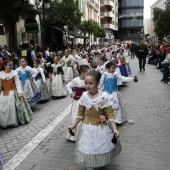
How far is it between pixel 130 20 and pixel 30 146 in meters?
87.6

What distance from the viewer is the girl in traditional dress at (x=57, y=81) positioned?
1009 cm

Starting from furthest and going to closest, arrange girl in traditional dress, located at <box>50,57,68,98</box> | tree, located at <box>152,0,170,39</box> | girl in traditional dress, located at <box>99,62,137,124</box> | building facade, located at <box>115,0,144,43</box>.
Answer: building facade, located at <box>115,0,144,43</box> < tree, located at <box>152,0,170,39</box> < girl in traditional dress, located at <box>50,57,68,98</box> < girl in traditional dress, located at <box>99,62,137,124</box>

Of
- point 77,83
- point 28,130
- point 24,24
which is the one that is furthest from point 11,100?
point 24,24

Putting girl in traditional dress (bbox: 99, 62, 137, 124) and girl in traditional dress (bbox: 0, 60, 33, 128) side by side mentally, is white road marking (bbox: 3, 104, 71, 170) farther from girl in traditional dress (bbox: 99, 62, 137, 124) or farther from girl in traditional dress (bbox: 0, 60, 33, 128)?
girl in traditional dress (bbox: 99, 62, 137, 124)

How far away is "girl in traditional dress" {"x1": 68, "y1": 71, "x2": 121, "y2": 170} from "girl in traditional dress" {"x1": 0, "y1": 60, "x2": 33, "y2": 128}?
308 centimetres

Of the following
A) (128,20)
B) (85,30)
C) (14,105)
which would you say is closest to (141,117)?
(14,105)

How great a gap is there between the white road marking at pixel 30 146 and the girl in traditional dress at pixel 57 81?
2765 millimetres

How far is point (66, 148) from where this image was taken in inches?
204

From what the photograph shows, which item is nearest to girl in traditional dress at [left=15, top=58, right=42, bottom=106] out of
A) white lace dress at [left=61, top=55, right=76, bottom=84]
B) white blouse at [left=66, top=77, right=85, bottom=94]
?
white blouse at [left=66, top=77, right=85, bottom=94]

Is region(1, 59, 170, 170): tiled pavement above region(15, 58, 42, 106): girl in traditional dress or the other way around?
the other way around

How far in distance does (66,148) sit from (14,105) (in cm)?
215

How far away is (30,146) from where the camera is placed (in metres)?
5.29

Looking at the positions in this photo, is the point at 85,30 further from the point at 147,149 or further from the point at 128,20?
the point at 128,20

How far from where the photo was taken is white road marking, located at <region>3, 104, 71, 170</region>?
4539 mm
